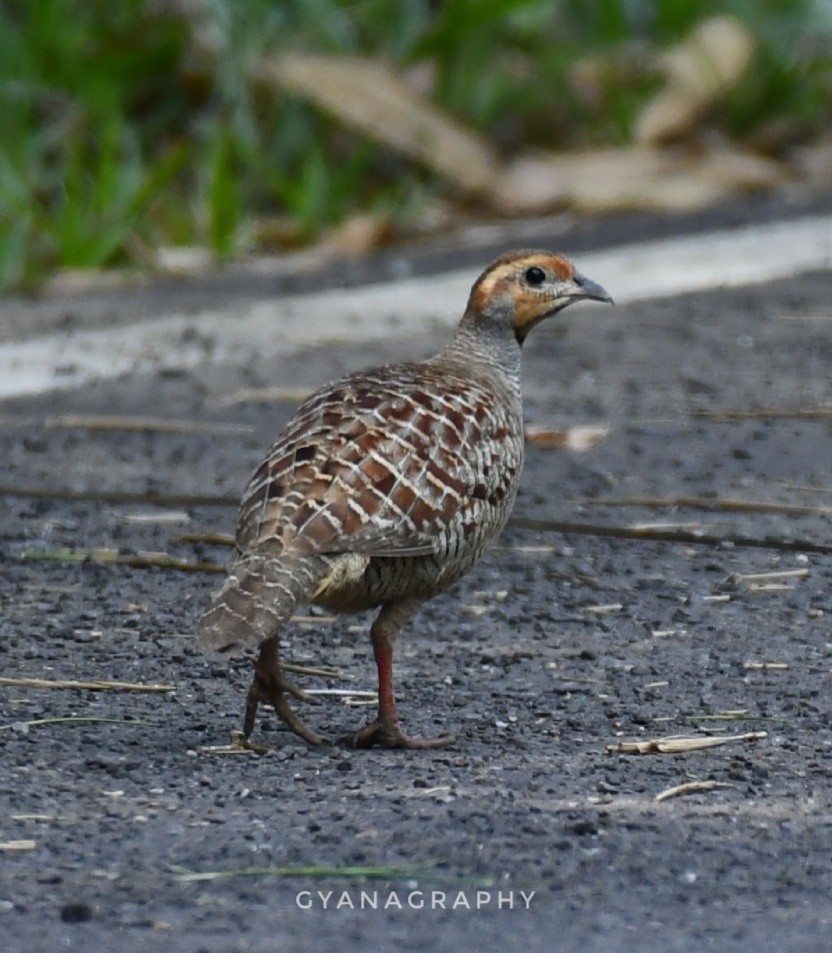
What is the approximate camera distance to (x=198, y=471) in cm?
649

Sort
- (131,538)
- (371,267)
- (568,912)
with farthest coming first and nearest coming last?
(371,267), (131,538), (568,912)

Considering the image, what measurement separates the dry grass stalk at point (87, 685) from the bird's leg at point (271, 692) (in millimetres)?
369

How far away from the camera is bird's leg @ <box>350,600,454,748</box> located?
4250 millimetres

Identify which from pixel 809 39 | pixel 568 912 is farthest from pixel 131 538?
pixel 809 39

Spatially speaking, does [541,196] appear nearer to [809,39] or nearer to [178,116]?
[178,116]

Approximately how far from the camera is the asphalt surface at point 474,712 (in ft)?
11.0

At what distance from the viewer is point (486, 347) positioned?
17.2 feet

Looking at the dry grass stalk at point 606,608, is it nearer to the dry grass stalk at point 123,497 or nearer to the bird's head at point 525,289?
the bird's head at point 525,289

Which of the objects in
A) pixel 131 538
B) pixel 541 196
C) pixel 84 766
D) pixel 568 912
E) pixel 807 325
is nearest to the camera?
pixel 568 912

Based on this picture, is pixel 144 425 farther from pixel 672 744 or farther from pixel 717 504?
pixel 672 744

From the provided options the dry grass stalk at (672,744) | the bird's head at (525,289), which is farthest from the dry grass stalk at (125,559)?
the dry grass stalk at (672,744)

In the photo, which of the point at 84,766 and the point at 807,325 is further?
the point at 807,325

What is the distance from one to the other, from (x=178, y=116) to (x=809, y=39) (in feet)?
14.5

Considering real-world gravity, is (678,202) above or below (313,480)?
above
